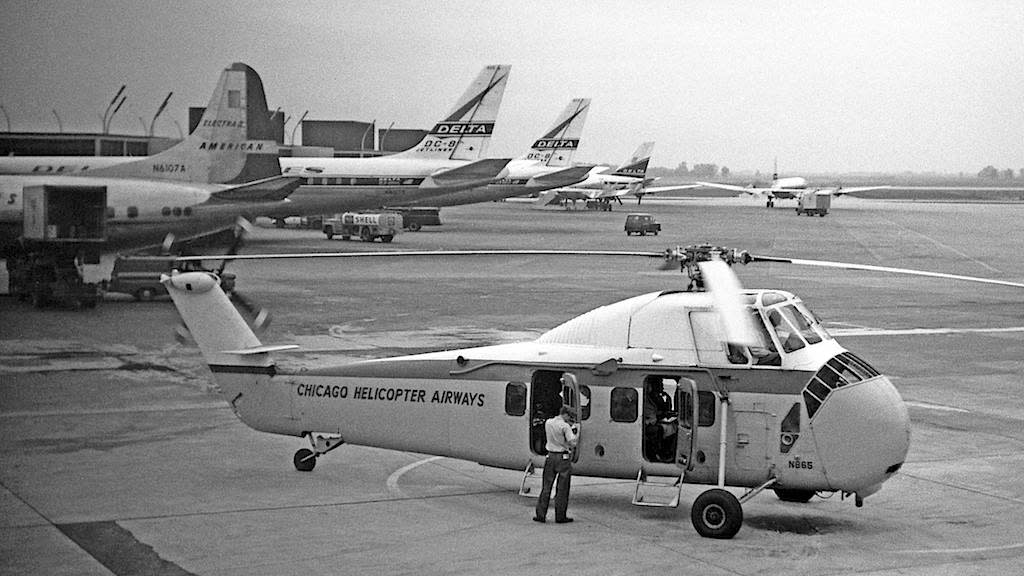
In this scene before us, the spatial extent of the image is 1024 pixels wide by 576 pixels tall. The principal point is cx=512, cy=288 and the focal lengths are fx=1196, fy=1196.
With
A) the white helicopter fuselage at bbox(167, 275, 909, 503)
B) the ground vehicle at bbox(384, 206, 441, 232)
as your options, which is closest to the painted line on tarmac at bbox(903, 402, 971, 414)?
the white helicopter fuselage at bbox(167, 275, 909, 503)

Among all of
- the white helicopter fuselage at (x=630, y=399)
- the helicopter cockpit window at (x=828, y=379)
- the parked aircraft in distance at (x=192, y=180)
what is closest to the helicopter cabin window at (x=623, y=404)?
the white helicopter fuselage at (x=630, y=399)

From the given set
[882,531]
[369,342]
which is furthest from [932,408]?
[369,342]

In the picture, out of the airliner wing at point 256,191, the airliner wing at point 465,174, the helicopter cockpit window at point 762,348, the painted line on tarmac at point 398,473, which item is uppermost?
the airliner wing at point 465,174

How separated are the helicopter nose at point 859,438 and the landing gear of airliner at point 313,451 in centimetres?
590

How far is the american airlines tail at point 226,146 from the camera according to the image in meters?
23.6

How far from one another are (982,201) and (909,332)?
453 feet

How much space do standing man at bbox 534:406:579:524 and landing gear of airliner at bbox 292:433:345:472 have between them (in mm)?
2999

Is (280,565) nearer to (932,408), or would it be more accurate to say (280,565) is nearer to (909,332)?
(932,408)

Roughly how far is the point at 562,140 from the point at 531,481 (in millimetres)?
73456

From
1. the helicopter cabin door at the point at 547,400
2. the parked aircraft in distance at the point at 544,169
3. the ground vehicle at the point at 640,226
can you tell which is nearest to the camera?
the helicopter cabin door at the point at 547,400

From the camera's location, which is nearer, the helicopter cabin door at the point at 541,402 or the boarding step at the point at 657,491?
the boarding step at the point at 657,491

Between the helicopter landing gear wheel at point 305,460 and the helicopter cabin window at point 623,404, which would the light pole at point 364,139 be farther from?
the helicopter cabin window at point 623,404

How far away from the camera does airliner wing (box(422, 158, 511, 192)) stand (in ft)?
195

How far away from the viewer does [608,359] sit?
1379 centimetres
